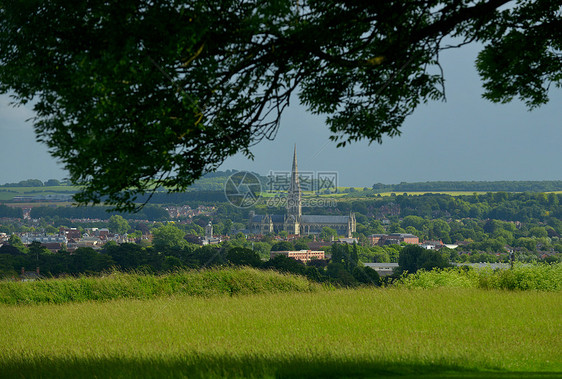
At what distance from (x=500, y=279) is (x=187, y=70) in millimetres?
16812

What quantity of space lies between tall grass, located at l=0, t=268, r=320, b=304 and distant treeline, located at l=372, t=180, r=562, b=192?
14699 cm

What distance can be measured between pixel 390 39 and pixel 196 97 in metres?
3.00

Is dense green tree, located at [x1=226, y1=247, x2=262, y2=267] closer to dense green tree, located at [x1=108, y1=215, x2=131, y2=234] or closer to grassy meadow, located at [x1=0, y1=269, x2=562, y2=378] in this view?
grassy meadow, located at [x1=0, y1=269, x2=562, y2=378]

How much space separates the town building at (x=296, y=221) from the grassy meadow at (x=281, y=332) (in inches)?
3044

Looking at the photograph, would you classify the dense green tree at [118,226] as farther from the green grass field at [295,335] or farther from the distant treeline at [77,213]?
the green grass field at [295,335]

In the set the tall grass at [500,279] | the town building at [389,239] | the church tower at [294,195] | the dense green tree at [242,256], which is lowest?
the town building at [389,239]

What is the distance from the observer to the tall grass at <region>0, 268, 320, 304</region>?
19609mm

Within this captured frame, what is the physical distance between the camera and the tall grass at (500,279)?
20922 mm

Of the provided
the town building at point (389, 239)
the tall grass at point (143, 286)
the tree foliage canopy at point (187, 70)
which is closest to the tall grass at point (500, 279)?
the tall grass at point (143, 286)

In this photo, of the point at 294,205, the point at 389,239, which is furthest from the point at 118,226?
the point at 389,239

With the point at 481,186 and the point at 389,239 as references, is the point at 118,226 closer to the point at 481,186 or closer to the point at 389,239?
the point at 389,239

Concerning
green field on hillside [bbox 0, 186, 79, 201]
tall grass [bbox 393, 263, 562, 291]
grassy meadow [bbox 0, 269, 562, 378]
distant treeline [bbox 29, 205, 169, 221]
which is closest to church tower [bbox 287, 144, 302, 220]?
distant treeline [bbox 29, 205, 169, 221]

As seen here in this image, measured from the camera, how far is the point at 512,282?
21.0 meters

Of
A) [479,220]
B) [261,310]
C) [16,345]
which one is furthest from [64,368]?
[479,220]
